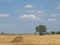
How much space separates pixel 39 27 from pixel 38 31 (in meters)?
6.93

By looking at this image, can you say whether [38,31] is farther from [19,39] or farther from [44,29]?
[19,39]

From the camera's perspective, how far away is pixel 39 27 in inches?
5522

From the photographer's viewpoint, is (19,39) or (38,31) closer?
(19,39)

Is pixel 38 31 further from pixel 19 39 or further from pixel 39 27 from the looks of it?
pixel 19 39

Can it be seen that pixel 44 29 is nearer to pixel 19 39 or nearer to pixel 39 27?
pixel 39 27

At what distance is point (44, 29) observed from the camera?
135125 millimetres

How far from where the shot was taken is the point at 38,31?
13375cm

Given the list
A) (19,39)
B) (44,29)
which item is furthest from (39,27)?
(19,39)

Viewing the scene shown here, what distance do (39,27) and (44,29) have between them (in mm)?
5946

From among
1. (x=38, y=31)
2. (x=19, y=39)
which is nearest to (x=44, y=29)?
(x=38, y=31)

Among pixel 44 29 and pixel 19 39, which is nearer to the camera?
pixel 19 39

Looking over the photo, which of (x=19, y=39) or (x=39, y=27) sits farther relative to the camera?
(x=39, y=27)

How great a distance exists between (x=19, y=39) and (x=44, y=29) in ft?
296
